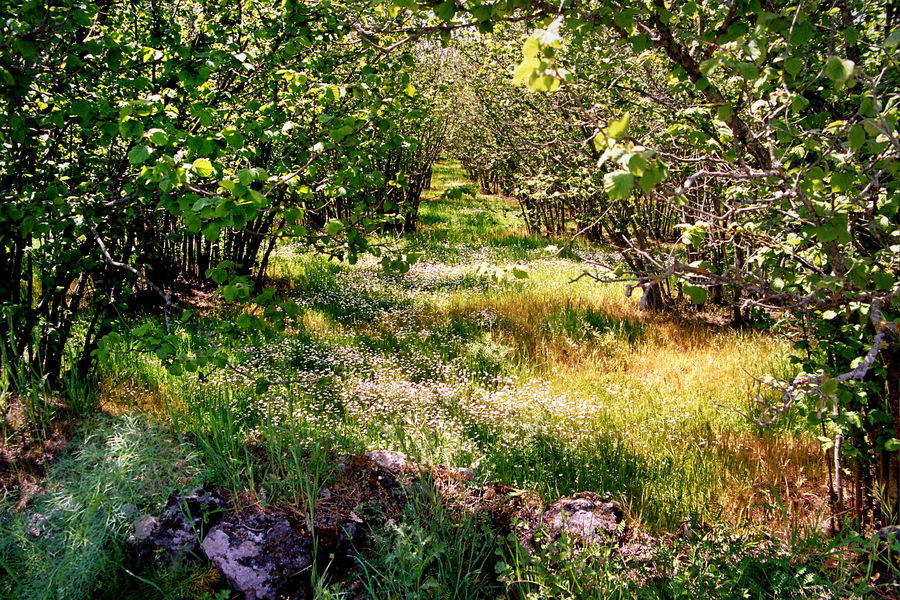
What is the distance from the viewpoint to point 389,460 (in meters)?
3.78

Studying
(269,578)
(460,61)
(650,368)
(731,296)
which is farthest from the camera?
(460,61)

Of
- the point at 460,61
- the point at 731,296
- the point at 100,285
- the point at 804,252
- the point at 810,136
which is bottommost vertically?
the point at 731,296

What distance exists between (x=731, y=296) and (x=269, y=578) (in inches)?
280

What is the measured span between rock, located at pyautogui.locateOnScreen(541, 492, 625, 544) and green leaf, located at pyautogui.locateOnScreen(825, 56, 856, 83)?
7.76 feet

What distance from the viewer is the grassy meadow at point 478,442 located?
2.78 metres

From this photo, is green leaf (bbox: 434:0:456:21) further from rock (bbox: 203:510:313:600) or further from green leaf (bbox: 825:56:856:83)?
rock (bbox: 203:510:313:600)

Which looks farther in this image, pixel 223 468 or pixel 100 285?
pixel 100 285

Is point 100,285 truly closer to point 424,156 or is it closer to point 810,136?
point 810,136

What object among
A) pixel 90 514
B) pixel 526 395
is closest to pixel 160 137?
pixel 90 514

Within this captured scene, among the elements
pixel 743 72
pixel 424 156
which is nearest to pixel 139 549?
pixel 743 72

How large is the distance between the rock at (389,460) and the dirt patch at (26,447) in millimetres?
1998

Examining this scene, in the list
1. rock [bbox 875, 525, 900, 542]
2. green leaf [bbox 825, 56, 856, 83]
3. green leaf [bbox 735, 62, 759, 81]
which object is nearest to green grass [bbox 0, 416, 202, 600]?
green leaf [bbox 735, 62, 759, 81]

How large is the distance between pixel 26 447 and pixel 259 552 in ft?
6.82

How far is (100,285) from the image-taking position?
15.5 feet
